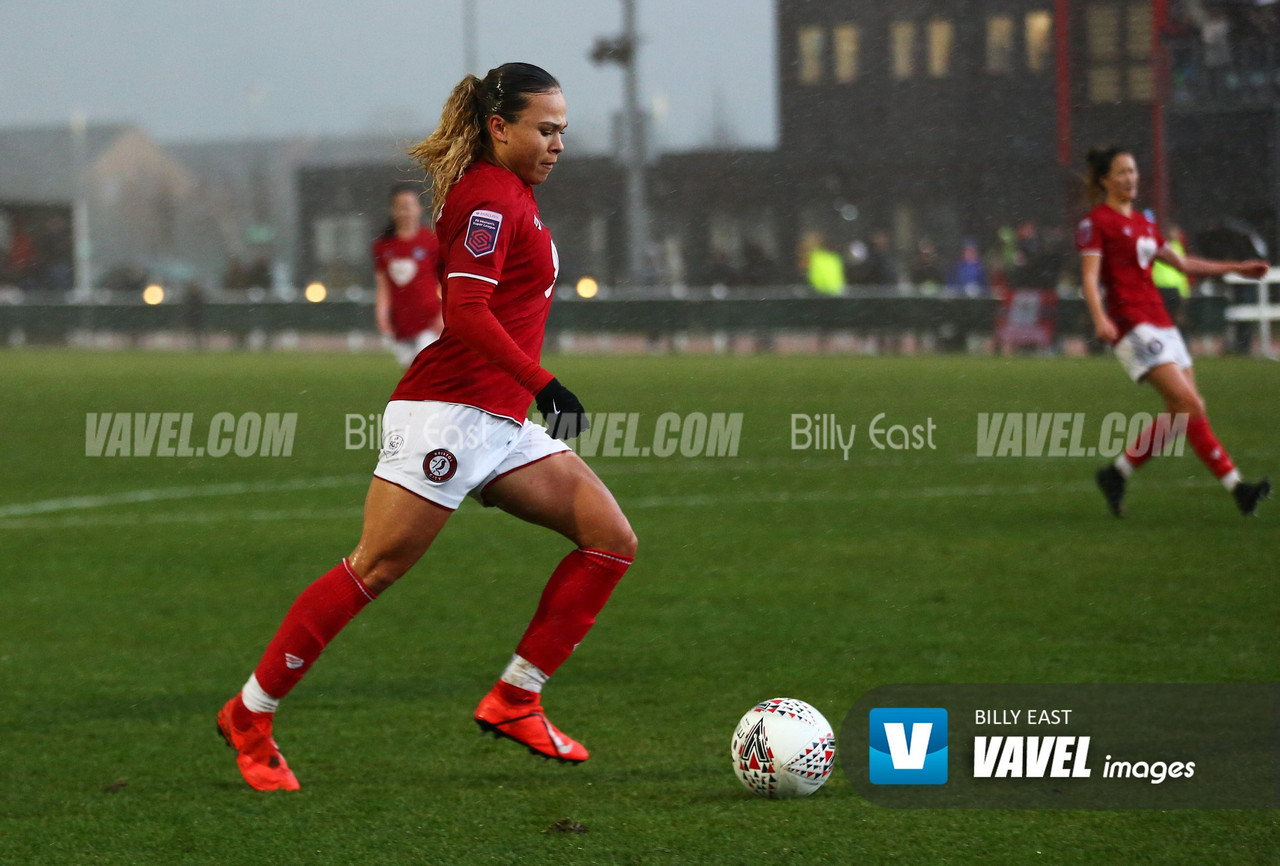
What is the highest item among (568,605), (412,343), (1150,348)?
(1150,348)

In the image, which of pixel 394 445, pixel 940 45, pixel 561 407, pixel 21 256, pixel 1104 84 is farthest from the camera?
pixel 21 256

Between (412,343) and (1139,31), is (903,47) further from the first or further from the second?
(412,343)

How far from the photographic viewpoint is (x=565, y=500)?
4.56 m

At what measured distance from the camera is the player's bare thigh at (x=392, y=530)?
432 cm

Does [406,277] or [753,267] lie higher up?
[406,277]

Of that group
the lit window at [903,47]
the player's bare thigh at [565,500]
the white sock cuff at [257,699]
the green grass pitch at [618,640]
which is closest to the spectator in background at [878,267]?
the lit window at [903,47]

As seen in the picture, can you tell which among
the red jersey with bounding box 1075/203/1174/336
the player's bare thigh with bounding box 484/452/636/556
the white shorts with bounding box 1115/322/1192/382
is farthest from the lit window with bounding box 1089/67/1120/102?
the player's bare thigh with bounding box 484/452/636/556

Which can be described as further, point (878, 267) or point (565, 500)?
point (878, 267)

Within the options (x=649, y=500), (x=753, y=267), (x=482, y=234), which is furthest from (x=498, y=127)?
(x=753, y=267)

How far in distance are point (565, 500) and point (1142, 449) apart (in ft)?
19.3

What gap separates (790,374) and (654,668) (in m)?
16.8

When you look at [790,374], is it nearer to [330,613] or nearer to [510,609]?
[510,609]

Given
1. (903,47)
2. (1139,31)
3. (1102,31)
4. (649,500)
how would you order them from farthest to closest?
(903,47) < (1102,31) < (1139,31) < (649,500)

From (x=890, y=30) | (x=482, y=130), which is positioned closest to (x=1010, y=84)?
(x=890, y=30)
